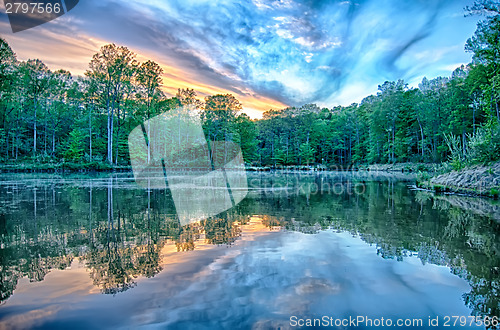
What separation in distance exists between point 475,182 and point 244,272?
15.7m

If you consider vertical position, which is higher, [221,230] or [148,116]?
[148,116]

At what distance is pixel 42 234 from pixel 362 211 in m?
9.26

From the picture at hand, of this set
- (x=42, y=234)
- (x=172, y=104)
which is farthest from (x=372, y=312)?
(x=172, y=104)

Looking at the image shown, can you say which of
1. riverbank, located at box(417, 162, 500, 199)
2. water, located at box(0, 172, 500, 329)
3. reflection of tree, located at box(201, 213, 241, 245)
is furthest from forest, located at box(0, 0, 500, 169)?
reflection of tree, located at box(201, 213, 241, 245)

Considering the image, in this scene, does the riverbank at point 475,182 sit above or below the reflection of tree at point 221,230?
above

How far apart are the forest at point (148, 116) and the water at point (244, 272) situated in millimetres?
18861

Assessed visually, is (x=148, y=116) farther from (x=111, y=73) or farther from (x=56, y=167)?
(x=56, y=167)

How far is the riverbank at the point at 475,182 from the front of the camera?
43.7ft

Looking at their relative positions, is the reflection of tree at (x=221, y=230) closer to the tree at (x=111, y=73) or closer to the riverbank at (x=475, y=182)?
the riverbank at (x=475, y=182)

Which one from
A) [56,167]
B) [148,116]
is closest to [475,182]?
[148,116]

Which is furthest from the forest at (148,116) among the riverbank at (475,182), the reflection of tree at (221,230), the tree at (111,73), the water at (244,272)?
the reflection of tree at (221,230)

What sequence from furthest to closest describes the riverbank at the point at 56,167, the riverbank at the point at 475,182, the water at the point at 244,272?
the riverbank at the point at 56,167
the riverbank at the point at 475,182
the water at the point at 244,272

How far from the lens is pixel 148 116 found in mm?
40688

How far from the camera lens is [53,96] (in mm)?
47312
